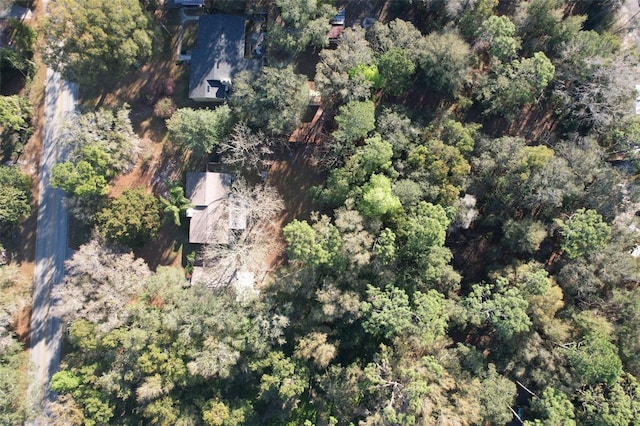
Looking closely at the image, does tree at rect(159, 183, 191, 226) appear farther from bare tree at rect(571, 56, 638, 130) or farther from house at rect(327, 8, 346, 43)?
bare tree at rect(571, 56, 638, 130)

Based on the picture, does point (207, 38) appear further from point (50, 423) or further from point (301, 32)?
point (50, 423)

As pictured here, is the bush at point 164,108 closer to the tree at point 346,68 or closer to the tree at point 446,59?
the tree at point 346,68

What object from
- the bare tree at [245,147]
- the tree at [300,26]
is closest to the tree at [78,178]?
the bare tree at [245,147]

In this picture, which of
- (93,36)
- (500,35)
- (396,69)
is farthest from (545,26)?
(93,36)

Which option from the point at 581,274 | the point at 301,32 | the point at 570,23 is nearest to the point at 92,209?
the point at 301,32

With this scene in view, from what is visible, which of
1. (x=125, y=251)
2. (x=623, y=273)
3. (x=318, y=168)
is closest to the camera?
(x=623, y=273)

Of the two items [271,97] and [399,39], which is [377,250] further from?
[399,39]
